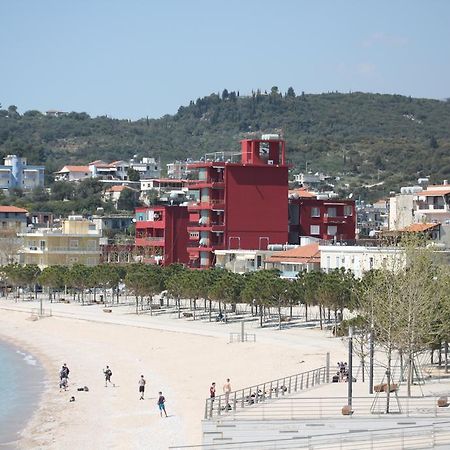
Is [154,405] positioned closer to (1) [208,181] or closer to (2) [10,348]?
(2) [10,348]

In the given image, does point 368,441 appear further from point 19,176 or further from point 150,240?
point 19,176

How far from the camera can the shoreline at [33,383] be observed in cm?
4088

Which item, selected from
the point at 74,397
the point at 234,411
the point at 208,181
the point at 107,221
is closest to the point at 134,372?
the point at 74,397

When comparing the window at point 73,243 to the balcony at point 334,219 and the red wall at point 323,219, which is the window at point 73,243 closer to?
the red wall at point 323,219

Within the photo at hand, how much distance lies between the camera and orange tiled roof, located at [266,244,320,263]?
81375 millimetres

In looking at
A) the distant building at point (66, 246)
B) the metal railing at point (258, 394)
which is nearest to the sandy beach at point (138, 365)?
the metal railing at point (258, 394)

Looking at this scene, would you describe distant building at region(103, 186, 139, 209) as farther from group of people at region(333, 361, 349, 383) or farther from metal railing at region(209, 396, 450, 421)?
metal railing at region(209, 396, 450, 421)

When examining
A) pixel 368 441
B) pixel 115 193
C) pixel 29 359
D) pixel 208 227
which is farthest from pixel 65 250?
pixel 368 441

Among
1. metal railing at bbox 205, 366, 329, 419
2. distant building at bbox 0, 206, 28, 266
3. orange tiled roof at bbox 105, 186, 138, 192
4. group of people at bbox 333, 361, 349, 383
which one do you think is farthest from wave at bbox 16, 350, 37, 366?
orange tiled roof at bbox 105, 186, 138, 192

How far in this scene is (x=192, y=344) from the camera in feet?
202

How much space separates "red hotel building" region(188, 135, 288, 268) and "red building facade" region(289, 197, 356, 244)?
9.92ft

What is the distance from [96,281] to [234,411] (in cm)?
5724

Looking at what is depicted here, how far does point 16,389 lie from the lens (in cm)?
5209

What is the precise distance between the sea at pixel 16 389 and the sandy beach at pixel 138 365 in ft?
1.83
